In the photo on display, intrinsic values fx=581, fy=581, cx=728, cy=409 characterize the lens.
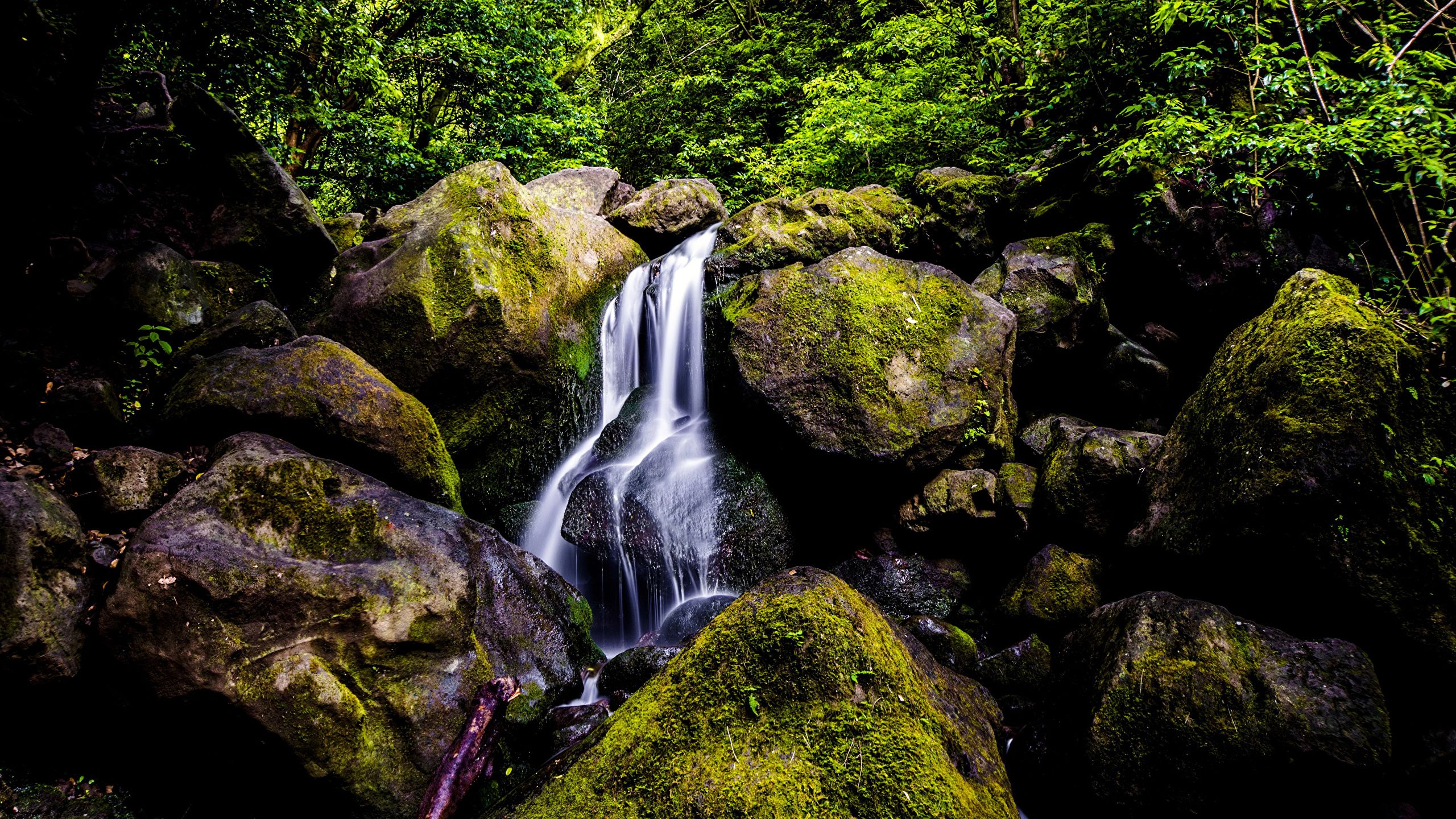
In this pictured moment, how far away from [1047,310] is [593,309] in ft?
20.6

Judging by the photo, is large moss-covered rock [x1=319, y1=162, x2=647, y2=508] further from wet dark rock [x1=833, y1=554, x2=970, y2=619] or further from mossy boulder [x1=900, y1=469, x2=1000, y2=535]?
mossy boulder [x1=900, y1=469, x2=1000, y2=535]

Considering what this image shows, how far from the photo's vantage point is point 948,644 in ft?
16.6

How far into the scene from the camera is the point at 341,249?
362 inches

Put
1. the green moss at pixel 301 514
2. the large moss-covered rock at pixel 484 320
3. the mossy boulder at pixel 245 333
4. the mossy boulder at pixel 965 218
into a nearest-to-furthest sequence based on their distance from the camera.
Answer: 1. the green moss at pixel 301 514
2. the mossy boulder at pixel 245 333
3. the large moss-covered rock at pixel 484 320
4. the mossy boulder at pixel 965 218

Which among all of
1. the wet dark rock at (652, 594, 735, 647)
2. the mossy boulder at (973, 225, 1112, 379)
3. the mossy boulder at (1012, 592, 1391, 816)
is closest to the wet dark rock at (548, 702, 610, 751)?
the wet dark rock at (652, 594, 735, 647)

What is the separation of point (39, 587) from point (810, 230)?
8236mm

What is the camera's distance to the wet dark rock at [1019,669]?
475 cm

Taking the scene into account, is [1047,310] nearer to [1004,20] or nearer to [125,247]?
[1004,20]

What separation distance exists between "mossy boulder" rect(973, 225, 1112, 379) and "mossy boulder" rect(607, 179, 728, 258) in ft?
18.0

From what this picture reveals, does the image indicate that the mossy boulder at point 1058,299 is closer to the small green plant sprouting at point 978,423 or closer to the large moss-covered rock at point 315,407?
the small green plant sprouting at point 978,423

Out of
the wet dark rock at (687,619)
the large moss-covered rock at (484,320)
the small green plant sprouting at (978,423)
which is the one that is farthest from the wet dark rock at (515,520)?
the small green plant sprouting at (978,423)

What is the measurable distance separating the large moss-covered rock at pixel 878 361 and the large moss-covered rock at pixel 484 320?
2.76 metres

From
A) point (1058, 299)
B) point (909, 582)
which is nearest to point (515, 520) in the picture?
point (909, 582)

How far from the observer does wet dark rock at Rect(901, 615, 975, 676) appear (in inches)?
196
